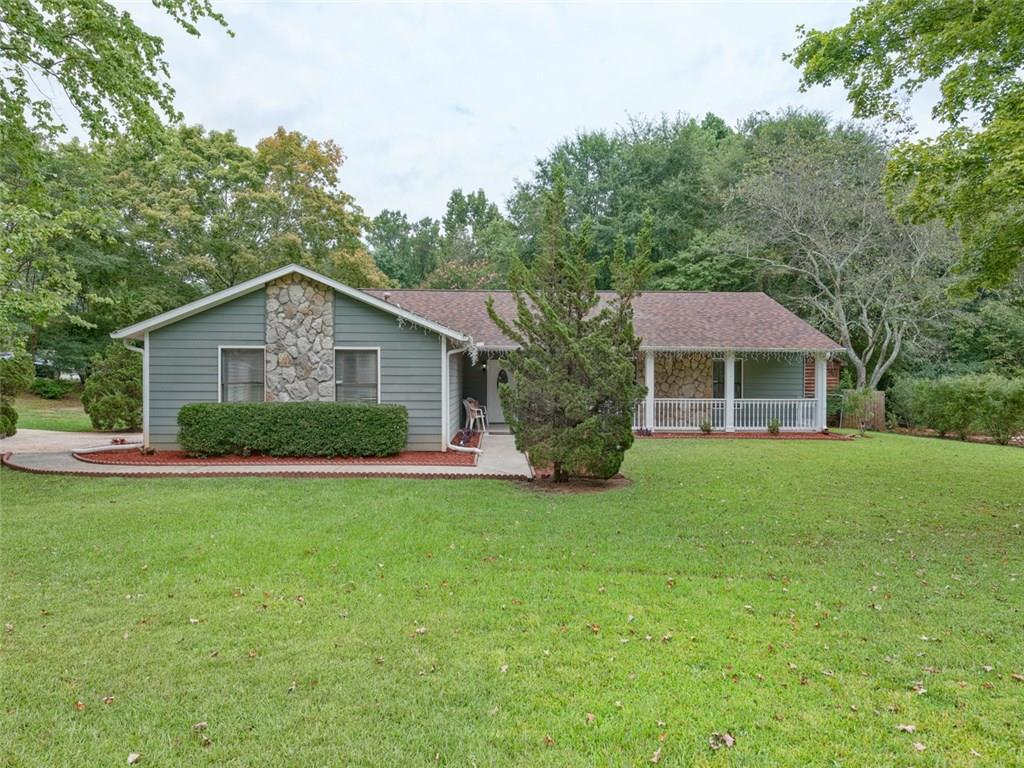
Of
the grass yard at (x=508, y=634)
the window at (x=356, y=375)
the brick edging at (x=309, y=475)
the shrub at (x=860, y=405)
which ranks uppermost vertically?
the window at (x=356, y=375)

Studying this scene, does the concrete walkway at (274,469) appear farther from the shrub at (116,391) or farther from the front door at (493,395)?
the front door at (493,395)

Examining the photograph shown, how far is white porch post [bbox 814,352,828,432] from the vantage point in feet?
52.6

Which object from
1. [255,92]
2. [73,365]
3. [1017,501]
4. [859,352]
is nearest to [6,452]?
[255,92]

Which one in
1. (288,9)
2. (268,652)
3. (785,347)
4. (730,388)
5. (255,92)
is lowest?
(268,652)

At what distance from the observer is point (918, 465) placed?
35.2 feet

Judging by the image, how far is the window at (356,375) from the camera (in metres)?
11.8

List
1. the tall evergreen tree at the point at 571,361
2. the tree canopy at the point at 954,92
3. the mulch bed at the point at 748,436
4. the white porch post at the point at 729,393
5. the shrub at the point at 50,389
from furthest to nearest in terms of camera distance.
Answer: the shrub at the point at 50,389
the white porch post at the point at 729,393
the mulch bed at the point at 748,436
the tall evergreen tree at the point at 571,361
the tree canopy at the point at 954,92

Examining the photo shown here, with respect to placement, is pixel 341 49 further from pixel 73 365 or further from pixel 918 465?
pixel 73 365

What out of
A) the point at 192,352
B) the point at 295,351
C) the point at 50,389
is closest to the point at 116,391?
the point at 192,352

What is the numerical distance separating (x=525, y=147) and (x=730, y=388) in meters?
21.8

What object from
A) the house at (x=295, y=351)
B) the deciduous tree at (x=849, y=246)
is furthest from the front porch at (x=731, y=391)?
the house at (x=295, y=351)

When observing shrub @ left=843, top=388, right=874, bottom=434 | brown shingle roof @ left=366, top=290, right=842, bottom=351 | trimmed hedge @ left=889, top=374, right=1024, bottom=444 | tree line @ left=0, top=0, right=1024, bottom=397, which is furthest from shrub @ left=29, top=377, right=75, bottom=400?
trimmed hedge @ left=889, top=374, right=1024, bottom=444

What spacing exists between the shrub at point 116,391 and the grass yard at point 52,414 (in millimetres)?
1507

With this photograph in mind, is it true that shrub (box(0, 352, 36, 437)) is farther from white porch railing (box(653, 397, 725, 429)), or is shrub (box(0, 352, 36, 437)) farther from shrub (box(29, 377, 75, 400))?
white porch railing (box(653, 397, 725, 429))
